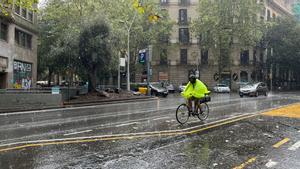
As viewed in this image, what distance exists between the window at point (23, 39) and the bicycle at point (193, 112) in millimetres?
24578

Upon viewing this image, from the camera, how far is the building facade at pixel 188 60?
58406mm

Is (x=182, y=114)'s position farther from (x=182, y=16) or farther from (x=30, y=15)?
(x=182, y=16)

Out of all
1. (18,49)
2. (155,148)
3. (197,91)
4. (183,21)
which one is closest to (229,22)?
(183,21)

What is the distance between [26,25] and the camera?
31.9 m

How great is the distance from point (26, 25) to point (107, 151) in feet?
94.9

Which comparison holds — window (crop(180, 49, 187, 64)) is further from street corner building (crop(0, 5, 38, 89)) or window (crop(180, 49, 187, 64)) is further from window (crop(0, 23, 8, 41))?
window (crop(0, 23, 8, 41))

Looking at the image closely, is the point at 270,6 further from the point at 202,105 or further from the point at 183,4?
the point at 202,105

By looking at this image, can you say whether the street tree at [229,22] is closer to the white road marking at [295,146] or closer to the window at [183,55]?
the window at [183,55]

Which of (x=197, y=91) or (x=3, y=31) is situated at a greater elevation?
(x=3, y=31)

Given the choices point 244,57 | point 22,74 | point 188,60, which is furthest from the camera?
point 244,57

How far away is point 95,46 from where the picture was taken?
23.5 meters

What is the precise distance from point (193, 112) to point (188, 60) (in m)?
48.6

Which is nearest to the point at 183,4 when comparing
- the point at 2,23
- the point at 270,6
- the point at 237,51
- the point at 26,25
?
the point at 237,51

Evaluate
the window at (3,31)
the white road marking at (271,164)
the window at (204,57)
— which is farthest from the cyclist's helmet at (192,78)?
the window at (204,57)
